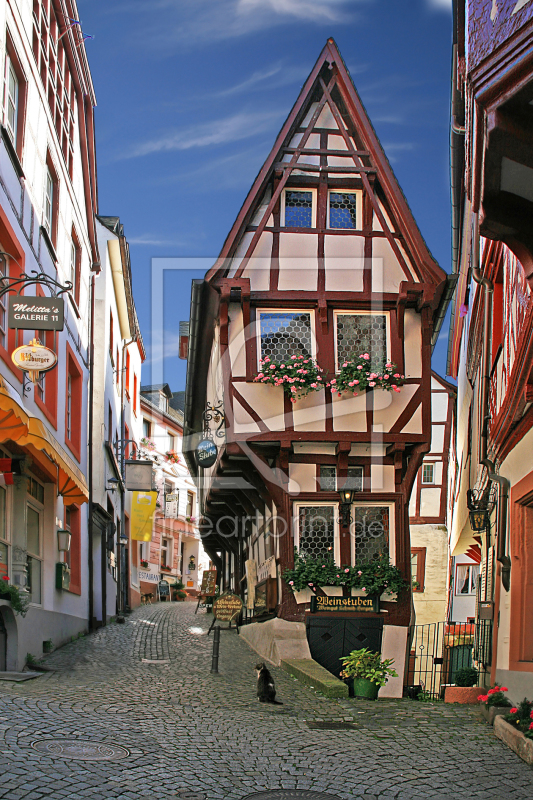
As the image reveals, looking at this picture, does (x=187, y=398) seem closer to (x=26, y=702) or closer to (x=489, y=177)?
(x=26, y=702)

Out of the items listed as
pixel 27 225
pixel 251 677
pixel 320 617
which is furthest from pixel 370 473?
pixel 27 225

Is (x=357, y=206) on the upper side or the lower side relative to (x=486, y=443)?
upper

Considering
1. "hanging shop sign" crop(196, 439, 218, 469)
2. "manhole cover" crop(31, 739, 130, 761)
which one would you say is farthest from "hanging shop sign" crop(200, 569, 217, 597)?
"manhole cover" crop(31, 739, 130, 761)

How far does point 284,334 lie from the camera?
52.3 ft

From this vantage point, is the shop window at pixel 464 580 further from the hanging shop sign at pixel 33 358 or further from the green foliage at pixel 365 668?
the hanging shop sign at pixel 33 358

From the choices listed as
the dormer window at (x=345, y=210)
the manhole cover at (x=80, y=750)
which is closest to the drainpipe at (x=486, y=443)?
the dormer window at (x=345, y=210)

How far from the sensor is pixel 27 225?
507 inches

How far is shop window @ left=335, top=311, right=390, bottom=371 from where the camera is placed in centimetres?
1600

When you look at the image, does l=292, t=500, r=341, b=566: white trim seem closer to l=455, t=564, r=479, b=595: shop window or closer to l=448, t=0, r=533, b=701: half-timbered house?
l=448, t=0, r=533, b=701: half-timbered house

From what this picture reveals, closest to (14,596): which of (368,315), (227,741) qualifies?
(227,741)

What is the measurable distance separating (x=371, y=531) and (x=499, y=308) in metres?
5.30

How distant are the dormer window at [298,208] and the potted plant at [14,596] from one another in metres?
8.66

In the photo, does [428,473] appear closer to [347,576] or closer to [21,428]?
[347,576]

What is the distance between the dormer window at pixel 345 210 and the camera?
16641 millimetres
